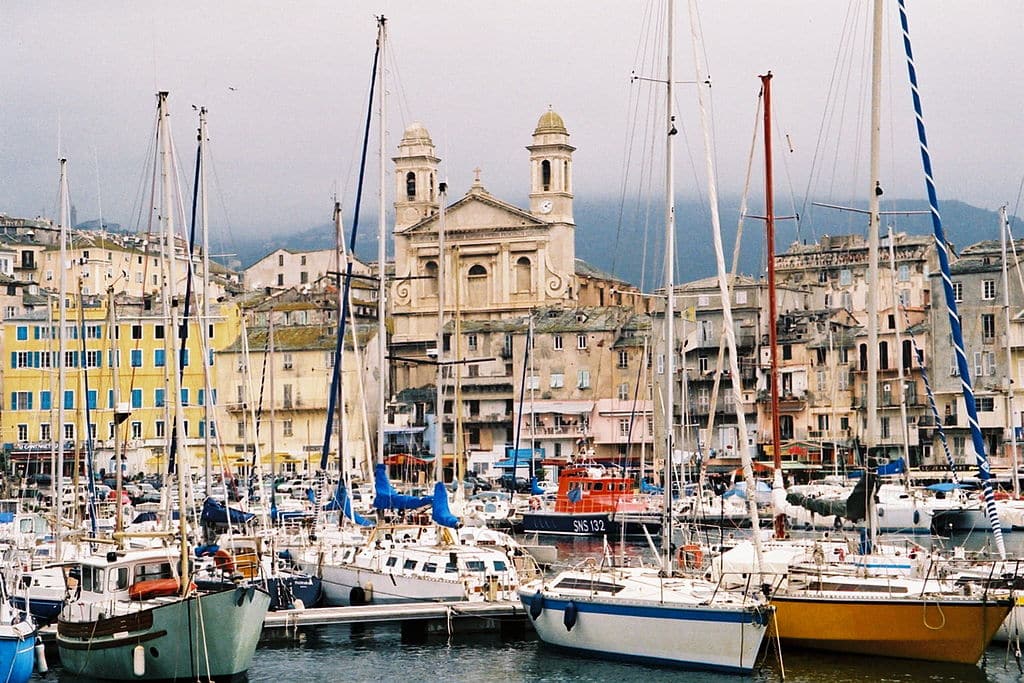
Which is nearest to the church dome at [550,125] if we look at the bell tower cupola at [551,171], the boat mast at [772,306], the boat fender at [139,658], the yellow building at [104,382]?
the bell tower cupola at [551,171]

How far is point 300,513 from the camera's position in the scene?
67438mm

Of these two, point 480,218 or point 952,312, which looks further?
point 480,218

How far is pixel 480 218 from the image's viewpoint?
119188 millimetres

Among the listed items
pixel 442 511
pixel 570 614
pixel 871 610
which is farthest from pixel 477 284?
pixel 871 610

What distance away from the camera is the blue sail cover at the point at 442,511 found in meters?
43.0

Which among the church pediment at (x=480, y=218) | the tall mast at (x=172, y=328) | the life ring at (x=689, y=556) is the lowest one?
the life ring at (x=689, y=556)

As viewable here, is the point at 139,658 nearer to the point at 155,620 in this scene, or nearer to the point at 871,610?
the point at 155,620

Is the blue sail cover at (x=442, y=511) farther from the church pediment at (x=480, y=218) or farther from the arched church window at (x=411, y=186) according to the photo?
the arched church window at (x=411, y=186)

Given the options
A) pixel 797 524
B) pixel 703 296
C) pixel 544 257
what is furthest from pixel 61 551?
pixel 544 257

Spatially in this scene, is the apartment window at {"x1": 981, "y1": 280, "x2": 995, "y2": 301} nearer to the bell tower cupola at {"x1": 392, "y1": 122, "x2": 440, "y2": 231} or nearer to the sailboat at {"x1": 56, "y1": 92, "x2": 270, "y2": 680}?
the bell tower cupola at {"x1": 392, "y1": 122, "x2": 440, "y2": 231}

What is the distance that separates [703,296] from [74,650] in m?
75.4

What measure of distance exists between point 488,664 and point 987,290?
6157cm

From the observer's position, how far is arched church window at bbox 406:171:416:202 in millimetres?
126000

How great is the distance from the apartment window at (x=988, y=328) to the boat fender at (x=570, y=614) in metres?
59.9
